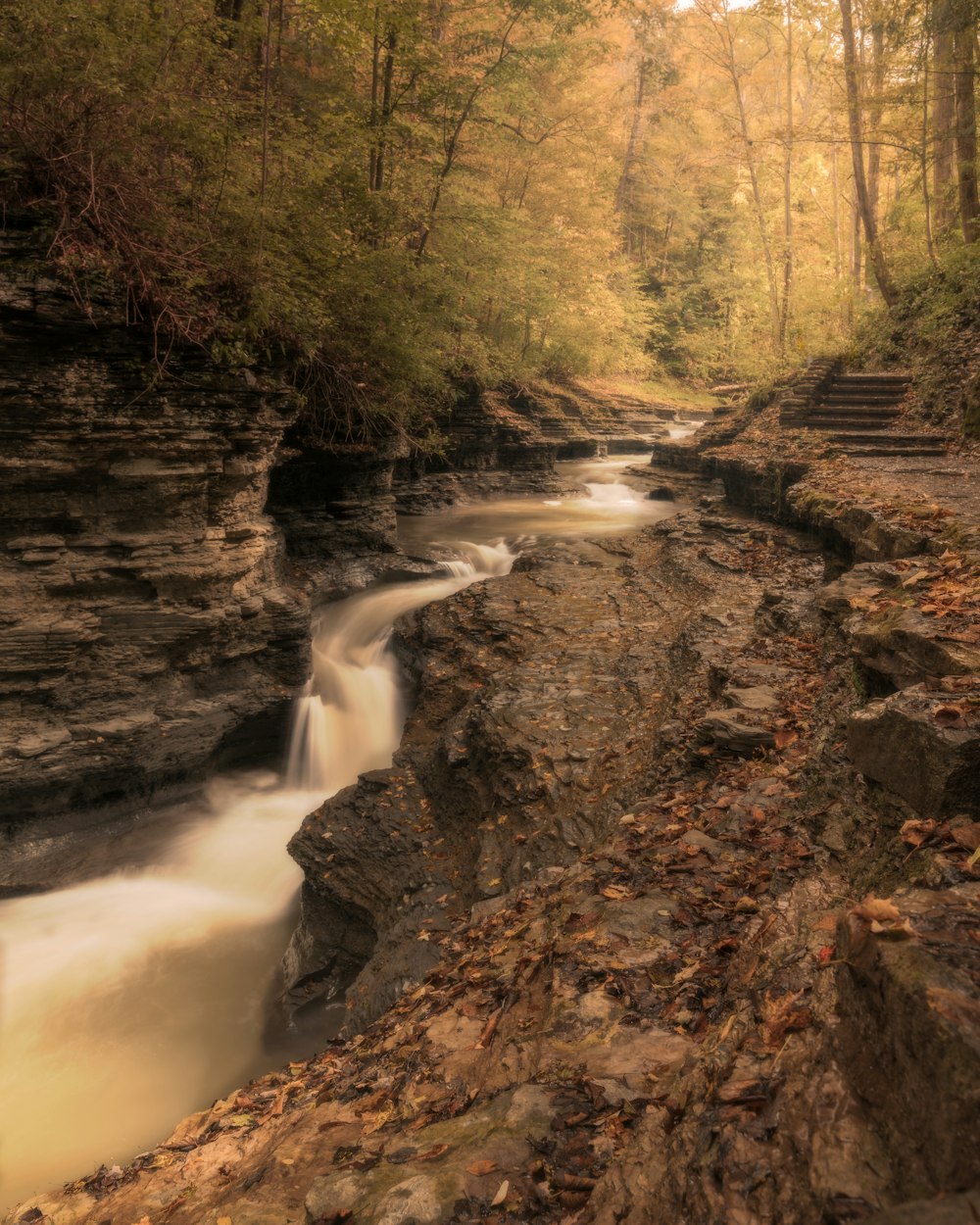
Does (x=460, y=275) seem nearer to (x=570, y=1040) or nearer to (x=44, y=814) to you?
(x=44, y=814)

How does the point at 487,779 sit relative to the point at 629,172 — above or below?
below

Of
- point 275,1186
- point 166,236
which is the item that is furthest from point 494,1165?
point 166,236

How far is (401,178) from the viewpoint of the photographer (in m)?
12.8

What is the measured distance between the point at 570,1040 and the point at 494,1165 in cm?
68

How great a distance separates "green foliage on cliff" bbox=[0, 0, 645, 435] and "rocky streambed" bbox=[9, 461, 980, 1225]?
18.0 ft

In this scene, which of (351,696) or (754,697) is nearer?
(754,697)

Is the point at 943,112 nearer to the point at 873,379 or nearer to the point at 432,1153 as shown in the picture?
the point at 873,379

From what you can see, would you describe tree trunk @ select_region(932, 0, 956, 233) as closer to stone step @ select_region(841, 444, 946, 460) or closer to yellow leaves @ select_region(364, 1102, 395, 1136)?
stone step @ select_region(841, 444, 946, 460)

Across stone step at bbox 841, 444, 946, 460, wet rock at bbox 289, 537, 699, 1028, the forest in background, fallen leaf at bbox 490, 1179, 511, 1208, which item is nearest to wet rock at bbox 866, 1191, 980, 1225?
fallen leaf at bbox 490, 1179, 511, 1208

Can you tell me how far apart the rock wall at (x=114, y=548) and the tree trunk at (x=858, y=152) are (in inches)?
627

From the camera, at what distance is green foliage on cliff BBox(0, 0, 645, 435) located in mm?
6320

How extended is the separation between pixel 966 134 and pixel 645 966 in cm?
1867

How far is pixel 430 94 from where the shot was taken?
40.9ft

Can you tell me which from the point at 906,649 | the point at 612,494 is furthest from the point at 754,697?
the point at 612,494
